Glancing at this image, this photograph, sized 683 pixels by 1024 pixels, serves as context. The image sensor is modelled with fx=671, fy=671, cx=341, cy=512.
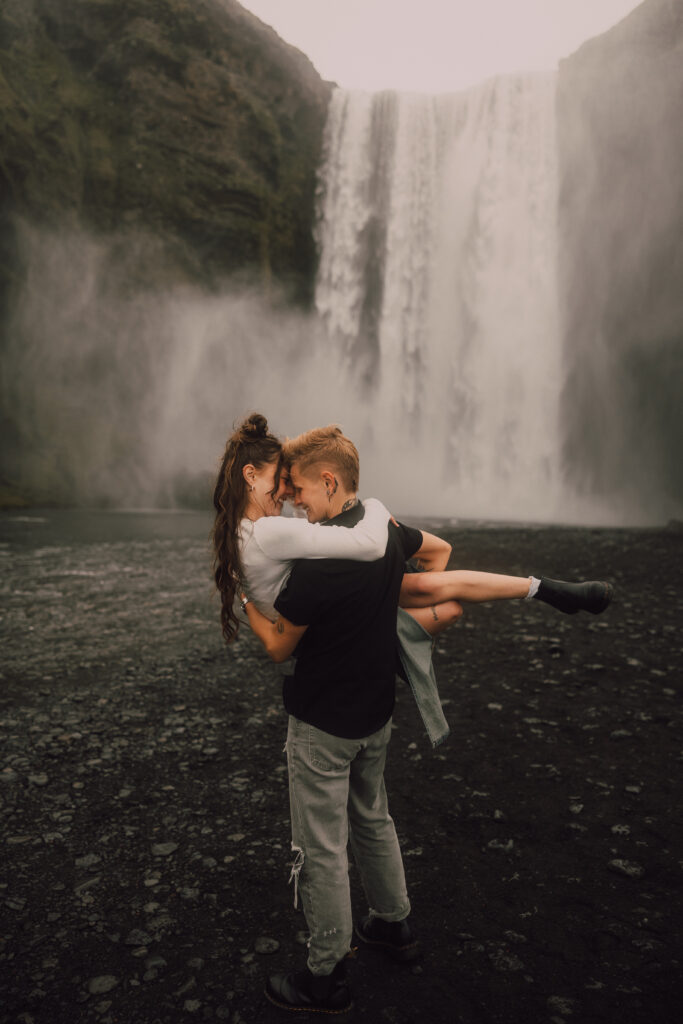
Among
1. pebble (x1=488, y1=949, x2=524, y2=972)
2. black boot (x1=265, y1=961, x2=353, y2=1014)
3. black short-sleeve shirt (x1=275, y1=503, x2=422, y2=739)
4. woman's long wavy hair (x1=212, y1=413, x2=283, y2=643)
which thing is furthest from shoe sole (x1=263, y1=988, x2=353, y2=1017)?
woman's long wavy hair (x1=212, y1=413, x2=283, y2=643)

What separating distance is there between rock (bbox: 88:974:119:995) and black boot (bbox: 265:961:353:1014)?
0.75m

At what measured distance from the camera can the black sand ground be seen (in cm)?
307

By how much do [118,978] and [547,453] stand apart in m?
34.1

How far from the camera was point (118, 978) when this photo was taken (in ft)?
10.2

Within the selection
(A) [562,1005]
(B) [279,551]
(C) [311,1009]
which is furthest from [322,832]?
(A) [562,1005]

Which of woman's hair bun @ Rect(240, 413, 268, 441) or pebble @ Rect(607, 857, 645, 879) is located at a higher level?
woman's hair bun @ Rect(240, 413, 268, 441)

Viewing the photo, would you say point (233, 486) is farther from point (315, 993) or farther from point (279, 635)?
point (315, 993)

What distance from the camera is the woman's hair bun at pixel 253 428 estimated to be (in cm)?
310

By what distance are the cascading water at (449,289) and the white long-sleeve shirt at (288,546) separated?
30348mm

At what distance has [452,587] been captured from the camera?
10.5 ft

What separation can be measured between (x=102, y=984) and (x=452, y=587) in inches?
95.7

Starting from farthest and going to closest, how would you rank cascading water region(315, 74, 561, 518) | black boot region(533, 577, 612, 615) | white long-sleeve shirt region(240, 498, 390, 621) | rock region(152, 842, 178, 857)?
cascading water region(315, 74, 561, 518) < rock region(152, 842, 178, 857) < black boot region(533, 577, 612, 615) < white long-sleeve shirt region(240, 498, 390, 621)

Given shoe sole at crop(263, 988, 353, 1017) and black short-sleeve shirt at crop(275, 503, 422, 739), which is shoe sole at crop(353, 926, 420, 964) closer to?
shoe sole at crop(263, 988, 353, 1017)

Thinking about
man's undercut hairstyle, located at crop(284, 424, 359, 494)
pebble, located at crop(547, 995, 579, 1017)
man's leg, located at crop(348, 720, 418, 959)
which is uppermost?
man's undercut hairstyle, located at crop(284, 424, 359, 494)
